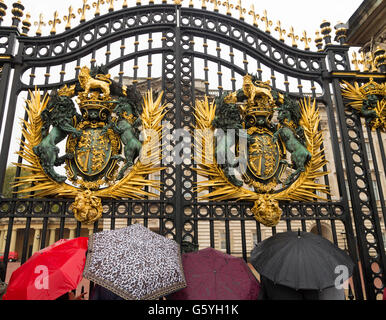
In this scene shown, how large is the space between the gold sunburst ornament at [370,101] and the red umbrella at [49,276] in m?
4.96

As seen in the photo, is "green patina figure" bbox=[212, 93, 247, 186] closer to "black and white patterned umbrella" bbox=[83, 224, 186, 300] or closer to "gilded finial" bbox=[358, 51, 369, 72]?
"black and white patterned umbrella" bbox=[83, 224, 186, 300]

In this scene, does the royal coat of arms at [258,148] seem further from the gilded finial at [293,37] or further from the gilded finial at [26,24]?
the gilded finial at [26,24]

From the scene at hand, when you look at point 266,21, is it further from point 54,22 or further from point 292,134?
point 54,22

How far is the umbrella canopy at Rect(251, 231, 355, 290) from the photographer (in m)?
2.76

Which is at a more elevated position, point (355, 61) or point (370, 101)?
point (355, 61)

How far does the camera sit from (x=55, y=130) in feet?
14.7

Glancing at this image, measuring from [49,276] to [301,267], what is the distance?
227 centimetres

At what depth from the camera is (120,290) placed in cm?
250

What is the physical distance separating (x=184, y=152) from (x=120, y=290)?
2511mm

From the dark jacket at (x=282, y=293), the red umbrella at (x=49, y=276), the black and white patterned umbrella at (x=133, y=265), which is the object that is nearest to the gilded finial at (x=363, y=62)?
the dark jacket at (x=282, y=293)

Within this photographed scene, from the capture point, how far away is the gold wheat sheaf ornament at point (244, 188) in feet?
14.5

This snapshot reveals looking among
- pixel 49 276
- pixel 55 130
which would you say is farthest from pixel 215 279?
pixel 55 130

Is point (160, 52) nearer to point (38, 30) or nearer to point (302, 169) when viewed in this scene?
point (38, 30)
